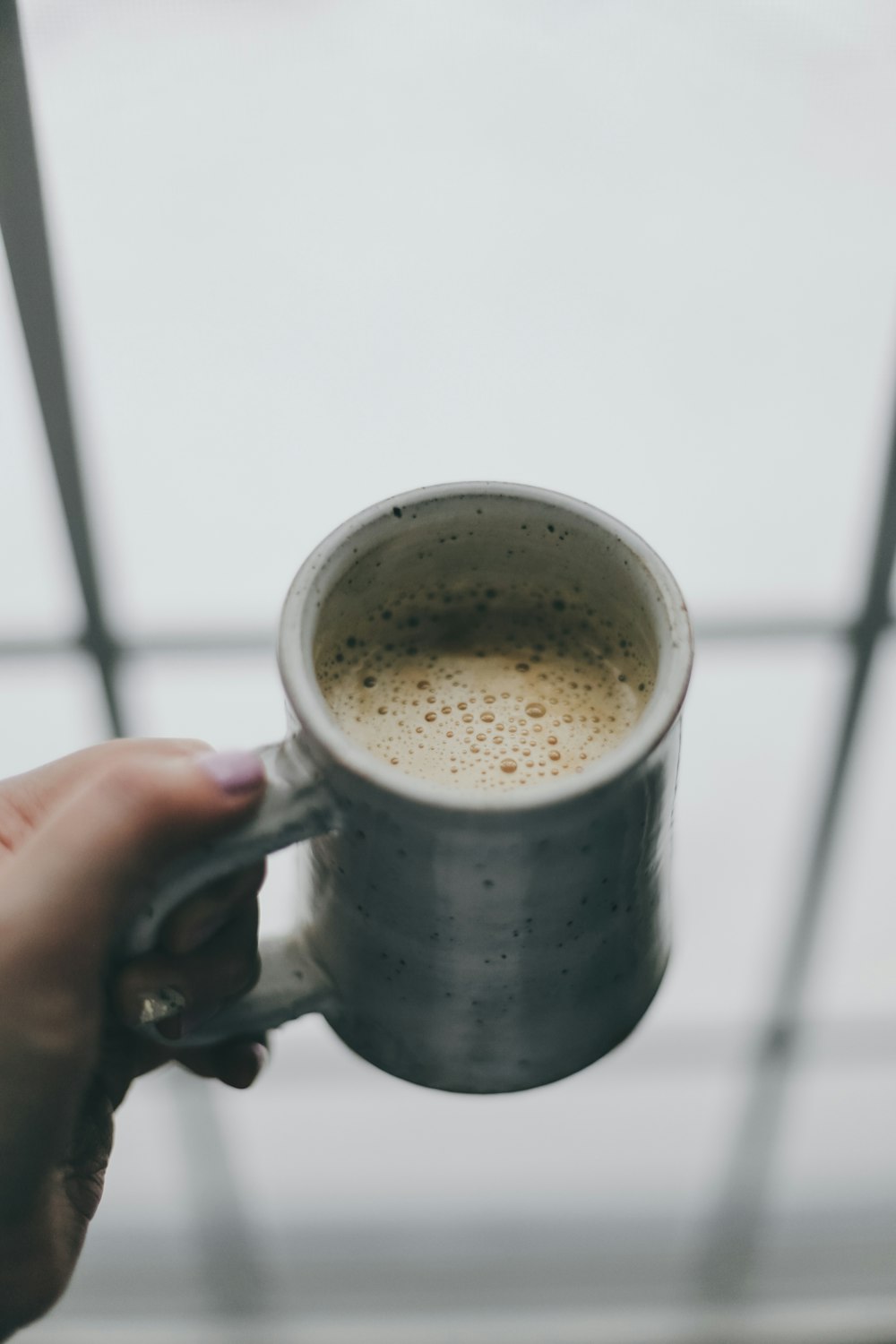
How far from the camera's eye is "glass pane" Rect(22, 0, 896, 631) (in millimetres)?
964

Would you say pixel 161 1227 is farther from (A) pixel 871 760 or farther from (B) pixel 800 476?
(B) pixel 800 476

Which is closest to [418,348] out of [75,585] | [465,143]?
[465,143]

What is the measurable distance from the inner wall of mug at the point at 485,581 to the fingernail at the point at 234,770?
56mm

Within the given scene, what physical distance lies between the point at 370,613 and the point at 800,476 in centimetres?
59

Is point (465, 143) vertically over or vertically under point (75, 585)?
over

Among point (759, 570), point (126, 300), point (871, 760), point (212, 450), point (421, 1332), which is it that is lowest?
point (421, 1332)

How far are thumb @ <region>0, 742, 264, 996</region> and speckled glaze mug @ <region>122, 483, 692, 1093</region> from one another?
0.04 feet

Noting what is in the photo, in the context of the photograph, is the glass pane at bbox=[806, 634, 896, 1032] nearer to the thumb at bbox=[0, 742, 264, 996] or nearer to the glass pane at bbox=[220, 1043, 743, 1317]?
the glass pane at bbox=[220, 1043, 743, 1317]

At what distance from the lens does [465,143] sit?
99cm

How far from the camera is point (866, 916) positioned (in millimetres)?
1027

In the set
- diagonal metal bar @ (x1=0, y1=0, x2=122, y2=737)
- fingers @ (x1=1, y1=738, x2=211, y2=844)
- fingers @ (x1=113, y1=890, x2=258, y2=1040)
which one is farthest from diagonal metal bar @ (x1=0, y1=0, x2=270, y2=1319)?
fingers @ (x1=113, y1=890, x2=258, y2=1040)

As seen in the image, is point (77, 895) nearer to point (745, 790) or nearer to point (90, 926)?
point (90, 926)

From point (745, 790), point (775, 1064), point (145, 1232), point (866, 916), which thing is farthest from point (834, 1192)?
point (145, 1232)

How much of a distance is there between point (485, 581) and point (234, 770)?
0.52ft
